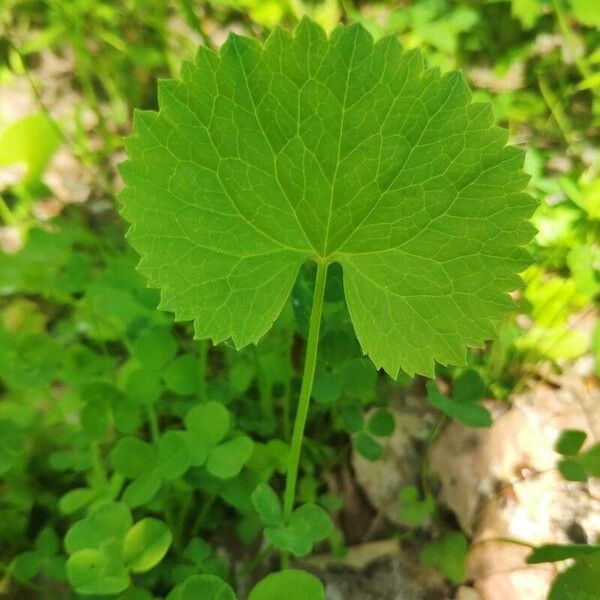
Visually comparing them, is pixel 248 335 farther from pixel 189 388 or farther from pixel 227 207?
pixel 189 388

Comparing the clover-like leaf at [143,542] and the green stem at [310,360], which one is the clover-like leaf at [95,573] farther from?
the green stem at [310,360]

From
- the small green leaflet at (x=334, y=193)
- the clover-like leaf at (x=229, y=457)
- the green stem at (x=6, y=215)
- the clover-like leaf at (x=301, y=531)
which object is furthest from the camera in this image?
the green stem at (x=6, y=215)

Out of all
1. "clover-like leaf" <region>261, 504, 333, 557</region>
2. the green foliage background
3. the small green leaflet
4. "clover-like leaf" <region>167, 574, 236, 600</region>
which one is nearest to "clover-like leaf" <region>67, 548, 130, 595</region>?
the green foliage background

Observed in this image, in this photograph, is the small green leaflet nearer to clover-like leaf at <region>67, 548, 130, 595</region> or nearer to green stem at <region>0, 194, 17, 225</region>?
clover-like leaf at <region>67, 548, 130, 595</region>

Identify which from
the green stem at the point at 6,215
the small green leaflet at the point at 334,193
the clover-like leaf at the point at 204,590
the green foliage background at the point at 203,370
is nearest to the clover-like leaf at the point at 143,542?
the green foliage background at the point at 203,370

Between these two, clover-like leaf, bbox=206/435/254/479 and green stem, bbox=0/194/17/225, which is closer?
clover-like leaf, bbox=206/435/254/479

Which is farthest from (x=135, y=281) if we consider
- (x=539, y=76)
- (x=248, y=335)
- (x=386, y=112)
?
(x=539, y=76)

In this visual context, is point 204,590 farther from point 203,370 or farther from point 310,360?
point 203,370
